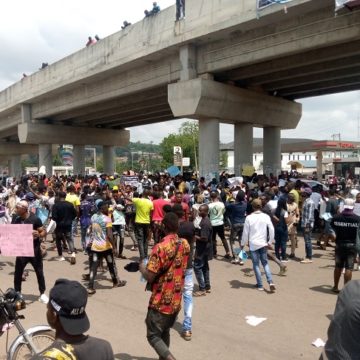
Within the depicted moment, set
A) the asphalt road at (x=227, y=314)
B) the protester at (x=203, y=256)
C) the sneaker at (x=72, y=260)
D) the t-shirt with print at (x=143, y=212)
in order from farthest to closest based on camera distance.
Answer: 1. the sneaker at (x=72, y=260)
2. the t-shirt with print at (x=143, y=212)
3. the protester at (x=203, y=256)
4. the asphalt road at (x=227, y=314)

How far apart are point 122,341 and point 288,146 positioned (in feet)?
148

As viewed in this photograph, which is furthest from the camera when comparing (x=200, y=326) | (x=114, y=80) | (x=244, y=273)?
(x=114, y=80)

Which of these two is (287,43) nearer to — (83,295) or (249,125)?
(249,125)

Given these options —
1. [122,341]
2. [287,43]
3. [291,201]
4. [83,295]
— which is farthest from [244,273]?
[287,43]

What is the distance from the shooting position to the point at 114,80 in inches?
912

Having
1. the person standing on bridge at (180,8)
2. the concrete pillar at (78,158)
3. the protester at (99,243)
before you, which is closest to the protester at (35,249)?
the protester at (99,243)

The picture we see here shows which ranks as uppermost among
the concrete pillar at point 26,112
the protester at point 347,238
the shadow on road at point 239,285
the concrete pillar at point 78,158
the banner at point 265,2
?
the banner at point 265,2

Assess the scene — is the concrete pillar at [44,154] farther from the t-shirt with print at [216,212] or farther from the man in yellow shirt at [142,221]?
the t-shirt with print at [216,212]

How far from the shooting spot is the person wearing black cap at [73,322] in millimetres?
2344

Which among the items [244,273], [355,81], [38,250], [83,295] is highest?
[355,81]

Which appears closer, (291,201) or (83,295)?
(83,295)

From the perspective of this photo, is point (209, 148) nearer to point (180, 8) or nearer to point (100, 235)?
point (180, 8)

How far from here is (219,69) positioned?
59.5 ft

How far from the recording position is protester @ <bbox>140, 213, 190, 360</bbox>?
4270mm
